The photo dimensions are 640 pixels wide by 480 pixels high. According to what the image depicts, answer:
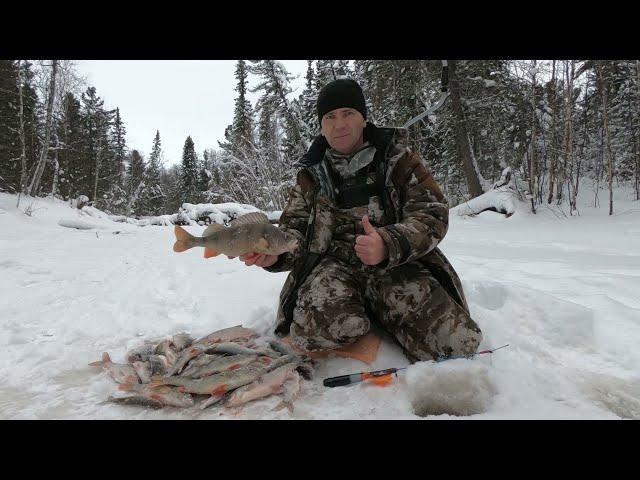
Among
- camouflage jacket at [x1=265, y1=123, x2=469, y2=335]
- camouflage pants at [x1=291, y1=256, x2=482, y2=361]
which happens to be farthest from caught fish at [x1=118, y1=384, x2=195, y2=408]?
camouflage jacket at [x1=265, y1=123, x2=469, y2=335]

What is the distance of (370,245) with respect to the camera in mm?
2365

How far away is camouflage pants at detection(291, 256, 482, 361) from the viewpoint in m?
2.54

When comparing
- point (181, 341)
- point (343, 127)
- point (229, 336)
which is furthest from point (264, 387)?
point (343, 127)

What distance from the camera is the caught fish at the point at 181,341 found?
2950 mm

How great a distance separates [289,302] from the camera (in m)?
3.13

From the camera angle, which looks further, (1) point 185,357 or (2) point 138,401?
(1) point 185,357

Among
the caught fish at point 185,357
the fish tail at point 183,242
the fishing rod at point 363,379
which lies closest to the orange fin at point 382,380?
the fishing rod at point 363,379

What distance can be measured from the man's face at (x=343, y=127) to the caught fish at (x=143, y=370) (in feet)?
7.23

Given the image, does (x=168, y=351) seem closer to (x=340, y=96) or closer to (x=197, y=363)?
(x=197, y=363)

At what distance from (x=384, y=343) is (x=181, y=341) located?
5.19 ft

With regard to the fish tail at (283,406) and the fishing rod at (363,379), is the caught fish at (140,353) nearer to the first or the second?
the fish tail at (283,406)

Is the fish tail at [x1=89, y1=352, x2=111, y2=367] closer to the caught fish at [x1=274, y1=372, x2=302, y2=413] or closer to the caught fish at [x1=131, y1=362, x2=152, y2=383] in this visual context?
the caught fish at [x1=131, y1=362, x2=152, y2=383]

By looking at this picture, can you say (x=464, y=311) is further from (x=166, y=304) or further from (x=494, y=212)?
(x=494, y=212)
